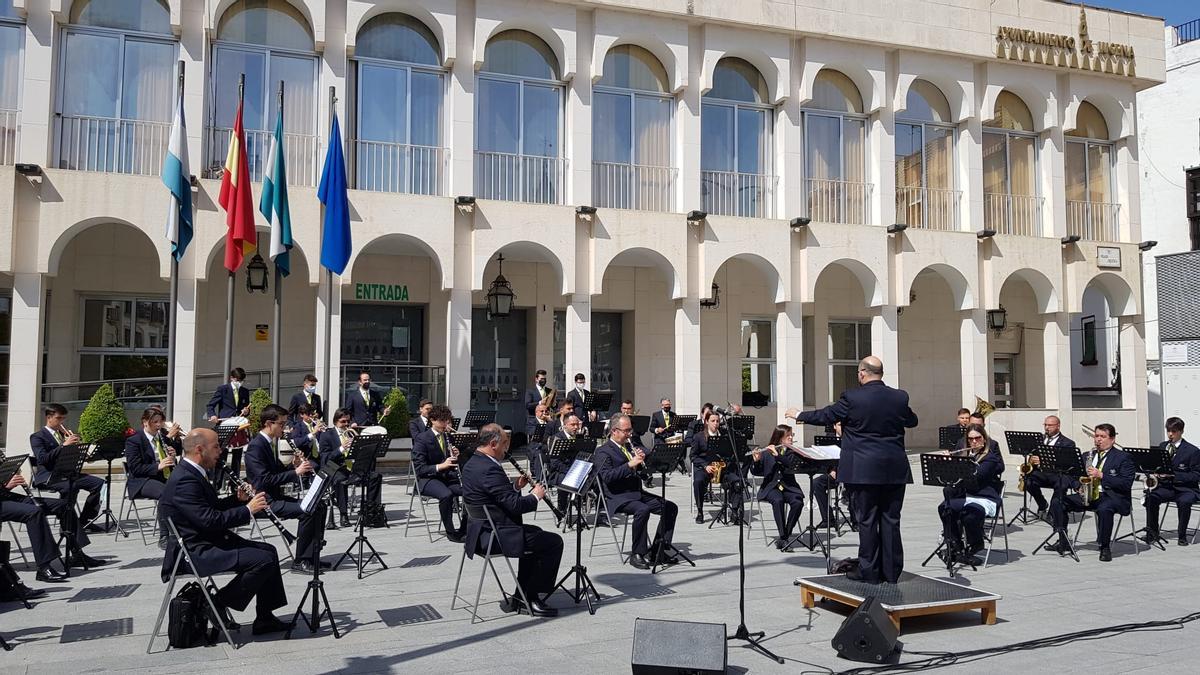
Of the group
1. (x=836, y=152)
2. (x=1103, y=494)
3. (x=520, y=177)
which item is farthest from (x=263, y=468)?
(x=836, y=152)

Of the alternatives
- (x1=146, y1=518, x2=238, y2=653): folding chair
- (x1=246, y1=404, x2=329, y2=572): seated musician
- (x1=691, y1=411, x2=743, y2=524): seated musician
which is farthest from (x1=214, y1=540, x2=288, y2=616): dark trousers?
(x1=691, y1=411, x2=743, y2=524): seated musician

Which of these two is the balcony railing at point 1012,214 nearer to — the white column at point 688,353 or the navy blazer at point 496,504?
the white column at point 688,353

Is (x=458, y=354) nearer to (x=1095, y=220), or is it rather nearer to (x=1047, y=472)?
(x=1047, y=472)

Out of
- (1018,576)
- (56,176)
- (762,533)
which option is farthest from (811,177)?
(56,176)

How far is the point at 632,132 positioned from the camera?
2230cm

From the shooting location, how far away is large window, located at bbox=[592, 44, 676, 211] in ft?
72.3

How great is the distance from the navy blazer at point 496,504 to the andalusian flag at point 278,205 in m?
10.5

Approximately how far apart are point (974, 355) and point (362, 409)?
51.6 ft

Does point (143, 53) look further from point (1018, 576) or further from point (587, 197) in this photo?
point (1018, 576)

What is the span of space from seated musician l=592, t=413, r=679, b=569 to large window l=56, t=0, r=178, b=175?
1272 cm

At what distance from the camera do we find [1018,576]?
10.3 m

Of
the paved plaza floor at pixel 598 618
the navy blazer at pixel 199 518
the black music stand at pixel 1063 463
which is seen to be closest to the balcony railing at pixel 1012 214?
the paved plaza floor at pixel 598 618

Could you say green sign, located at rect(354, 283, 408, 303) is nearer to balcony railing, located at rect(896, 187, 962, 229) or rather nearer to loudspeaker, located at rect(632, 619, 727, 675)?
balcony railing, located at rect(896, 187, 962, 229)

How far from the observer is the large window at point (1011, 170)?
25578mm
